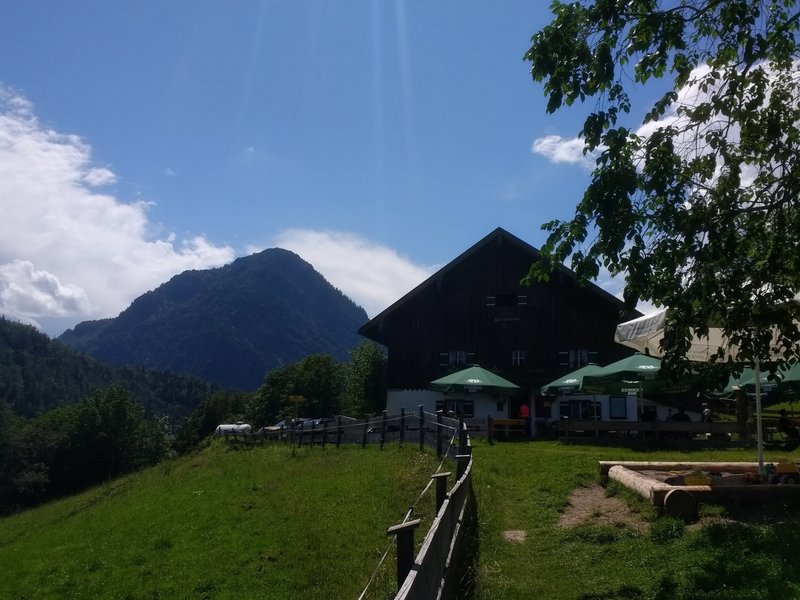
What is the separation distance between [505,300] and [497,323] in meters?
1.33

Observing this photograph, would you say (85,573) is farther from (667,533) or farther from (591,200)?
(591,200)

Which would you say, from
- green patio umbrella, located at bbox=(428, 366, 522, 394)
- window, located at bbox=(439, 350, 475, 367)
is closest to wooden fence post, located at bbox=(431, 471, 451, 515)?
green patio umbrella, located at bbox=(428, 366, 522, 394)

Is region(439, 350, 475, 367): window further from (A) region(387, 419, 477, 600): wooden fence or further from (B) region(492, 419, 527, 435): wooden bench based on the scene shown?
(A) region(387, 419, 477, 600): wooden fence

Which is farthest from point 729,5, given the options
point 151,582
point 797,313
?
point 151,582

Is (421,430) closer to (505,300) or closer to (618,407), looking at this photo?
(618,407)

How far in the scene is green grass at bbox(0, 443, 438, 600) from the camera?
11.2 metres

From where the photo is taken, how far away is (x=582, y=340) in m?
39.3

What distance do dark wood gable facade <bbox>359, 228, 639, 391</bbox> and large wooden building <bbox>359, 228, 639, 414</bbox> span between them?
5cm

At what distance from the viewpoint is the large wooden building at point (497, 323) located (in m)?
39.3

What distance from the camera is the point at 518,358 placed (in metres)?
40.0

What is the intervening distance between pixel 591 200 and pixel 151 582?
31.6 ft

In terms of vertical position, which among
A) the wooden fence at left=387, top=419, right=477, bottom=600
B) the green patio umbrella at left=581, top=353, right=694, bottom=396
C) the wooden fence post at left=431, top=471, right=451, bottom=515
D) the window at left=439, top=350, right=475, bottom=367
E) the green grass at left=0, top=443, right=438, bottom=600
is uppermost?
the window at left=439, top=350, right=475, bottom=367

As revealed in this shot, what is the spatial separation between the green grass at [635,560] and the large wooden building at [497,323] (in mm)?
28203

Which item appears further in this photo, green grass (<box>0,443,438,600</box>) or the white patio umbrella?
green grass (<box>0,443,438,600</box>)
